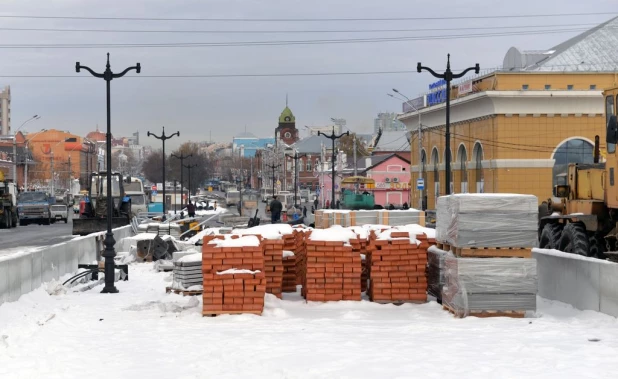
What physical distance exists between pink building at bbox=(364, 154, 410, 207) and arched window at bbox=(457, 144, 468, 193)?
35.3 metres

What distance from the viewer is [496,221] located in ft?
56.9

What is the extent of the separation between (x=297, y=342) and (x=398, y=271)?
16.8 ft

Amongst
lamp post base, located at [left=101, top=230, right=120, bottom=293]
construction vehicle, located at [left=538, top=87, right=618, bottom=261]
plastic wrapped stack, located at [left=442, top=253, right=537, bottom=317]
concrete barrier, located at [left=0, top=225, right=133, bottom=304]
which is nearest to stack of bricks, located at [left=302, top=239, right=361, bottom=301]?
plastic wrapped stack, located at [left=442, top=253, right=537, bottom=317]

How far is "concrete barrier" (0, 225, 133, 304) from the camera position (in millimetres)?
18453

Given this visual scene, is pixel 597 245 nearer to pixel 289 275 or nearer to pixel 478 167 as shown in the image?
pixel 289 275

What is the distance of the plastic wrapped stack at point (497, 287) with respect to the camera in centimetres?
1700

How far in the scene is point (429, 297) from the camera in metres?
20.3

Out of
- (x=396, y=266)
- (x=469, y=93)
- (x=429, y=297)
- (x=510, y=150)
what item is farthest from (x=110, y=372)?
(x=469, y=93)

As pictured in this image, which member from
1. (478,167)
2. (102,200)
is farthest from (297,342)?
(478,167)

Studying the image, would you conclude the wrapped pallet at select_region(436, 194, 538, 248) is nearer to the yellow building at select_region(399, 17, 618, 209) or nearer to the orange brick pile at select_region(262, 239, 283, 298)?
the orange brick pile at select_region(262, 239, 283, 298)

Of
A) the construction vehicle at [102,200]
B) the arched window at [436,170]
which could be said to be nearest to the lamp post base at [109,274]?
the construction vehicle at [102,200]

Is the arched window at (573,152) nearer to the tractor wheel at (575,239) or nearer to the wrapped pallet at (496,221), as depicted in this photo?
the tractor wheel at (575,239)

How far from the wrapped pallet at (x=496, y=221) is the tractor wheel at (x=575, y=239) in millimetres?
5787

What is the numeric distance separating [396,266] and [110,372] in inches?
318
